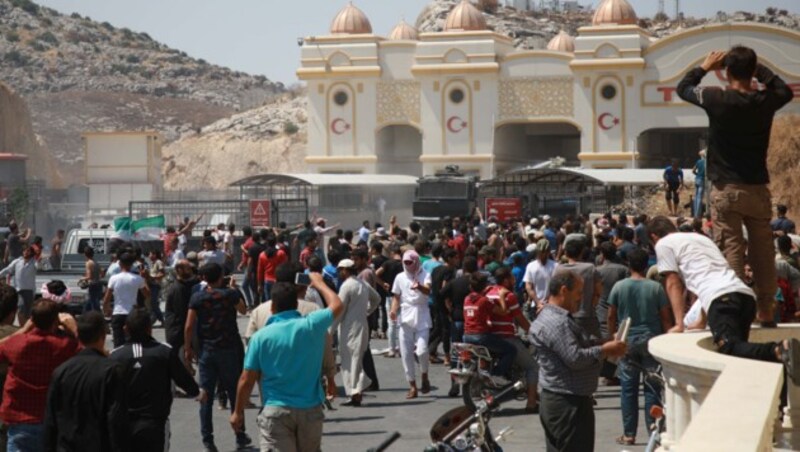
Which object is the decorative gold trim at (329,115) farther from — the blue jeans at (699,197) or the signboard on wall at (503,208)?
the blue jeans at (699,197)

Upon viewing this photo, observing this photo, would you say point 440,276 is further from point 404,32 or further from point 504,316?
point 404,32

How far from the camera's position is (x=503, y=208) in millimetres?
40188

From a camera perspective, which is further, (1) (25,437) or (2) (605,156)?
(2) (605,156)

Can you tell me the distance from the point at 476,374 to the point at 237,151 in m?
90.6

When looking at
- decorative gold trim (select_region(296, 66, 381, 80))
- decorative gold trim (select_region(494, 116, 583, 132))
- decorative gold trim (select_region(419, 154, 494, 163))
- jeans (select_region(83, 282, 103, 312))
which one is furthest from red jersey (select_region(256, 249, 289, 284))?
decorative gold trim (select_region(296, 66, 381, 80))

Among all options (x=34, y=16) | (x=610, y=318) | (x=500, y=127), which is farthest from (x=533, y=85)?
(x=34, y=16)

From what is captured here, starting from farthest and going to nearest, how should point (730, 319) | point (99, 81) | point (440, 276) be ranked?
point (99, 81) → point (440, 276) → point (730, 319)

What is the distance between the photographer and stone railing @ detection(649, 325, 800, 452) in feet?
16.8

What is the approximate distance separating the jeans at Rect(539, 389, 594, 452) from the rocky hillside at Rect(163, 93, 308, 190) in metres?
87.9

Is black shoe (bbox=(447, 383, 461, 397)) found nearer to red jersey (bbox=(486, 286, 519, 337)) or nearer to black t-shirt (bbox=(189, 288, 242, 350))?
red jersey (bbox=(486, 286, 519, 337))

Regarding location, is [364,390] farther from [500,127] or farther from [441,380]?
[500,127]

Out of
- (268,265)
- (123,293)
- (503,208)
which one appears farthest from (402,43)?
(123,293)

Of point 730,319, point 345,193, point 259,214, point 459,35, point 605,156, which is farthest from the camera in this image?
point 459,35

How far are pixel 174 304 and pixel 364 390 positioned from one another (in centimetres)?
279
